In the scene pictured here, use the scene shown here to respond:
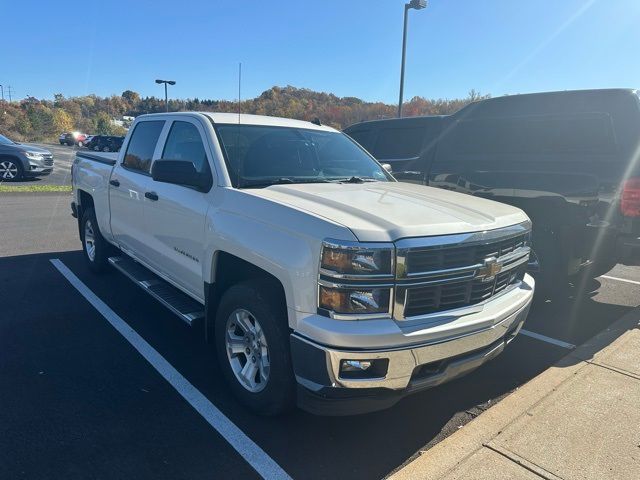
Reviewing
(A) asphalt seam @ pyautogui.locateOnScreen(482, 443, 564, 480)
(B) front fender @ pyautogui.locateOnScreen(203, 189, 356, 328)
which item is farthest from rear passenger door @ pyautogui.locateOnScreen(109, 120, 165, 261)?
(A) asphalt seam @ pyautogui.locateOnScreen(482, 443, 564, 480)

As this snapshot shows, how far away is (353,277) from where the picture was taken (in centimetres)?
246

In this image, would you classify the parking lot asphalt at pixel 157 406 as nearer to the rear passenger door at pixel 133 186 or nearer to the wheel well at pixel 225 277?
the wheel well at pixel 225 277

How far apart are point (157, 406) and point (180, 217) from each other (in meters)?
1.41

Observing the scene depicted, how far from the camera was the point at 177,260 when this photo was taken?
155 inches

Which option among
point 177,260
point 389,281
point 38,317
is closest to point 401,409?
point 389,281

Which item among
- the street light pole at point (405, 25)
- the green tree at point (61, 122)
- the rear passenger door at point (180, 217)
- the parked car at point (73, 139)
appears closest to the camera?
the rear passenger door at point (180, 217)

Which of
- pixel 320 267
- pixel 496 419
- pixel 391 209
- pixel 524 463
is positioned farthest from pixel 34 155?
pixel 524 463

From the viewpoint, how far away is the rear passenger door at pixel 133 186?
460 centimetres

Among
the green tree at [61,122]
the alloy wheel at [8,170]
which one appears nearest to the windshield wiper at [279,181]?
the alloy wheel at [8,170]

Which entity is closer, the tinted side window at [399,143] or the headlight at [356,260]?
the headlight at [356,260]

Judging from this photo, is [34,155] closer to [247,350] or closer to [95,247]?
[95,247]

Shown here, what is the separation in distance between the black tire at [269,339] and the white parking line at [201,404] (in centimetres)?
20

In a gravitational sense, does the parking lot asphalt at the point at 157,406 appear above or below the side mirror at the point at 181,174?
below

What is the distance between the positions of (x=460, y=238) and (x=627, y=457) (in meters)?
1.60
